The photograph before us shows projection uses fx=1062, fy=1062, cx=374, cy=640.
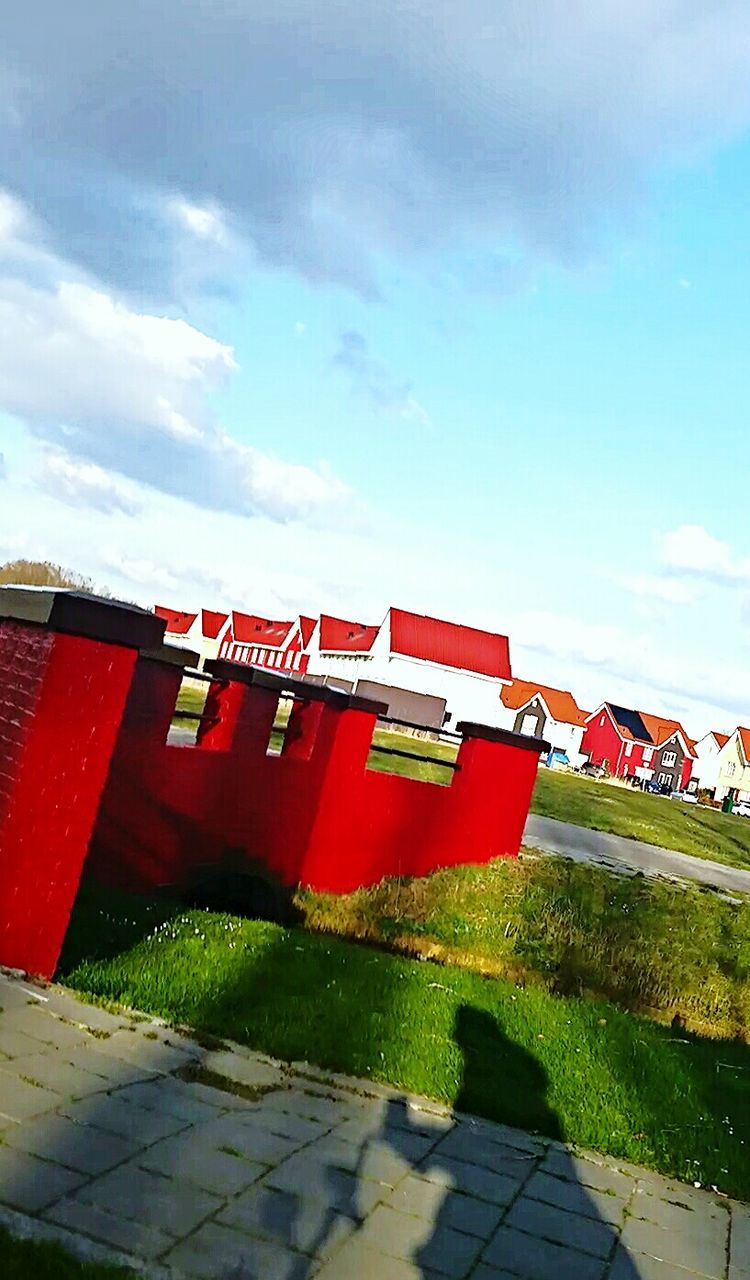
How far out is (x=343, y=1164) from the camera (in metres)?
3.73

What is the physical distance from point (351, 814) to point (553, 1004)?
4.09 meters

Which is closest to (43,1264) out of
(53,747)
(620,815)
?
(53,747)

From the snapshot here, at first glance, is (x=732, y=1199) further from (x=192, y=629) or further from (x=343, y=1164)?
(x=192, y=629)

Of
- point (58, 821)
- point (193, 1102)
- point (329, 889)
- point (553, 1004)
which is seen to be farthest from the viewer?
point (329, 889)

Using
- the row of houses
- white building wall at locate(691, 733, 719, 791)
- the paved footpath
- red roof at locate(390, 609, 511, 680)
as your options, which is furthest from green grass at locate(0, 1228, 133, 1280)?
white building wall at locate(691, 733, 719, 791)

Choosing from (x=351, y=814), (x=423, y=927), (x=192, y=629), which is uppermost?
(x=192, y=629)

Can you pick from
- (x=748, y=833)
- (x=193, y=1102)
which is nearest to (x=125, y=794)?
(x=193, y=1102)

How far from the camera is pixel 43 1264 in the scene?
2666 mm

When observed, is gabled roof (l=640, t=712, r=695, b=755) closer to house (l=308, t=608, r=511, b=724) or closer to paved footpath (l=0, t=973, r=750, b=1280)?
house (l=308, t=608, r=511, b=724)

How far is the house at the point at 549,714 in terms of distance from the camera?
74.8 metres

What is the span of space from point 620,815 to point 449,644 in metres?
30.3

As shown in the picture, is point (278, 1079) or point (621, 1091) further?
point (621, 1091)

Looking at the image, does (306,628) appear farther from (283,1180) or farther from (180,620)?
(283,1180)

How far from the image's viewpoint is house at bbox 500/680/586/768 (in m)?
74.8
